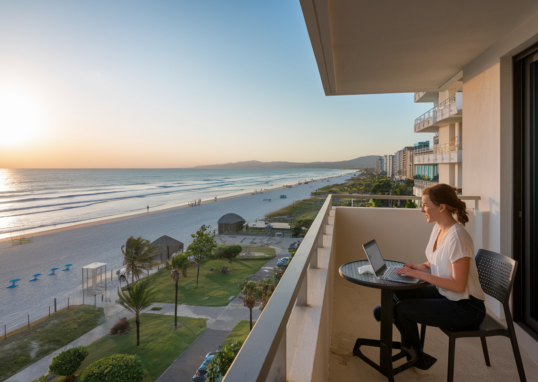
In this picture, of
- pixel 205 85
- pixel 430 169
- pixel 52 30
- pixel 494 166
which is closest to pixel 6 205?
pixel 52 30

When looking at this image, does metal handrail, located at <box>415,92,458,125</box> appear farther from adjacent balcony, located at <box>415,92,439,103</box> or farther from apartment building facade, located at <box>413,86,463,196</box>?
adjacent balcony, located at <box>415,92,439,103</box>

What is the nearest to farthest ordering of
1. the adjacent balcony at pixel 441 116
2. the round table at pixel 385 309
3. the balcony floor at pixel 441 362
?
the round table at pixel 385 309 → the balcony floor at pixel 441 362 → the adjacent balcony at pixel 441 116

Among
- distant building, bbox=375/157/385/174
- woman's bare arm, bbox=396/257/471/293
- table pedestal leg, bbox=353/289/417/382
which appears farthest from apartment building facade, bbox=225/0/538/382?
distant building, bbox=375/157/385/174

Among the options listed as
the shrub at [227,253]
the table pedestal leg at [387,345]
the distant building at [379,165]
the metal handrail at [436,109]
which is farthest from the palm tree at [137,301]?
the distant building at [379,165]

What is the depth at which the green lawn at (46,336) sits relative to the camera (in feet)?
45.9

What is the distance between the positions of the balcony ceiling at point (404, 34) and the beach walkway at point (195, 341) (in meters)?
11.1

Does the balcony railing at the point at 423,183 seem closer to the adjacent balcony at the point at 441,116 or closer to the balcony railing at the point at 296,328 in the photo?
the adjacent balcony at the point at 441,116

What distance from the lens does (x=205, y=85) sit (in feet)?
114

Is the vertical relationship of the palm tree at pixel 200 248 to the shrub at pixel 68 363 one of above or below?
above

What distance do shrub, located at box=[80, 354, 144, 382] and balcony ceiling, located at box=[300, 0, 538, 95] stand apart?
379 inches

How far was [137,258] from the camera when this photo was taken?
19656mm

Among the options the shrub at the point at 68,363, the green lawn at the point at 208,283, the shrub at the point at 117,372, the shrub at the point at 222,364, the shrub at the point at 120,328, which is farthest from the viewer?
the green lawn at the point at 208,283

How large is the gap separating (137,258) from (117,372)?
11340mm

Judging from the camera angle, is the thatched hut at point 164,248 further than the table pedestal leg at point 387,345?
Yes
